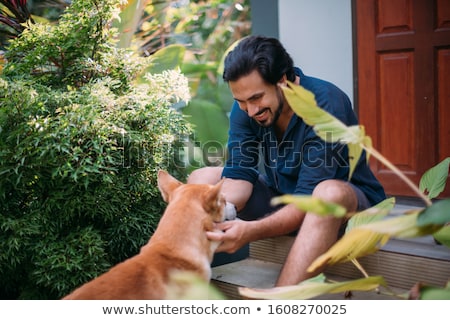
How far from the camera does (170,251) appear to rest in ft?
7.03

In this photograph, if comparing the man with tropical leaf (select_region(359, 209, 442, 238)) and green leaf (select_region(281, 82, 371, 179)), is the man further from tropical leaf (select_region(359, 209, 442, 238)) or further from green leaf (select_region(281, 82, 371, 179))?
tropical leaf (select_region(359, 209, 442, 238))

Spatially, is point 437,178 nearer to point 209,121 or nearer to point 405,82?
point 405,82

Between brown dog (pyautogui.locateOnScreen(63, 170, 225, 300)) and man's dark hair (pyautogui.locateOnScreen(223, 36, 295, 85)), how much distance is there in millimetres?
752

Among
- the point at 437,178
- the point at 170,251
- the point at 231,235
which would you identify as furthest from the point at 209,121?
the point at 437,178

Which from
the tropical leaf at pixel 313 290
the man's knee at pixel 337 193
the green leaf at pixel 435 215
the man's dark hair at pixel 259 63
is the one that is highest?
the man's dark hair at pixel 259 63

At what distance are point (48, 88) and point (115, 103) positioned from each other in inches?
17.0

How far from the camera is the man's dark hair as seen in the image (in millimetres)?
2879

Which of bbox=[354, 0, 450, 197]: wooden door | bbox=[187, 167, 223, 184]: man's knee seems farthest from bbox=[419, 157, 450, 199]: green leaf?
bbox=[354, 0, 450, 197]: wooden door

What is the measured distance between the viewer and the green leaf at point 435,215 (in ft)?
3.03

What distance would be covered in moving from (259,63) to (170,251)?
120cm

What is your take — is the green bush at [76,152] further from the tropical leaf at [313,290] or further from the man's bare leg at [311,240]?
the tropical leaf at [313,290]

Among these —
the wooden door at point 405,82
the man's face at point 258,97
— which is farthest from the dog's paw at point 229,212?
the wooden door at point 405,82
